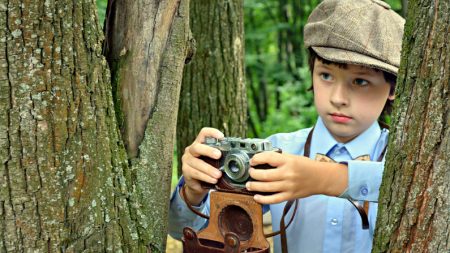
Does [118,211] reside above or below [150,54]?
below

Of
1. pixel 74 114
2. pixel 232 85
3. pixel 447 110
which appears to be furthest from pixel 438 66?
pixel 232 85

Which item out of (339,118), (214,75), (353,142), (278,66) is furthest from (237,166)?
(278,66)

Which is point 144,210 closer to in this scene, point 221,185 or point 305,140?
point 221,185

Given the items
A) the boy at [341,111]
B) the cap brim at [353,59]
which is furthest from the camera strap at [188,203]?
the cap brim at [353,59]

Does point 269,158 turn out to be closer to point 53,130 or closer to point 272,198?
point 272,198

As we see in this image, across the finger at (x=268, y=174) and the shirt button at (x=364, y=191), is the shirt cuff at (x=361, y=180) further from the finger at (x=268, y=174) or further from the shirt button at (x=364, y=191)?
the finger at (x=268, y=174)

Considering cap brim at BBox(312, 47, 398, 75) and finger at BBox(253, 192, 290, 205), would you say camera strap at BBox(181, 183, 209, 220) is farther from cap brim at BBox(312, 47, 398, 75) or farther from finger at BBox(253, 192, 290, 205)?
cap brim at BBox(312, 47, 398, 75)

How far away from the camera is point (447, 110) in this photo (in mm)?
1588

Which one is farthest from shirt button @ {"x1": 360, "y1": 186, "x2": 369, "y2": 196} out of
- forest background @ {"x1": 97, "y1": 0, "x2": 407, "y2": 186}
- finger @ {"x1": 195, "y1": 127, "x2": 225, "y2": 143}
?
forest background @ {"x1": 97, "y1": 0, "x2": 407, "y2": 186}

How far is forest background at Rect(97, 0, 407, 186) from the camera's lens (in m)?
Result: 10.5

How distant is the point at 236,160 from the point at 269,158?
5.0 inches

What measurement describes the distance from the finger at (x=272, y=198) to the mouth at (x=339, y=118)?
0.67m

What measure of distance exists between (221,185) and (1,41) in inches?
33.7

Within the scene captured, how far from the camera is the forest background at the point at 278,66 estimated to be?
34.6 ft
